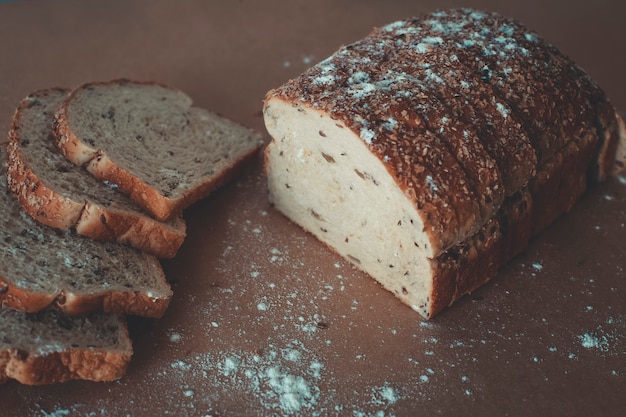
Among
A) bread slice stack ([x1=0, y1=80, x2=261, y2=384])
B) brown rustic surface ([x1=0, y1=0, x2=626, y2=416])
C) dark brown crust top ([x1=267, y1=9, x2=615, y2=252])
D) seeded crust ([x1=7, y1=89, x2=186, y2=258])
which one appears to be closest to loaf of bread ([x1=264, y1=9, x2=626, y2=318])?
dark brown crust top ([x1=267, y1=9, x2=615, y2=252])

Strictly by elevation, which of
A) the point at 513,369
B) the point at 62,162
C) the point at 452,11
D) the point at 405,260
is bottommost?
the point at 513,369

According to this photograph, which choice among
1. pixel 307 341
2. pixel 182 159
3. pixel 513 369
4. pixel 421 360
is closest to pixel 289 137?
pixel 182 159

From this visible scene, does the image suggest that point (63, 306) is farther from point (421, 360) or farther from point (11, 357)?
point (421, 360)

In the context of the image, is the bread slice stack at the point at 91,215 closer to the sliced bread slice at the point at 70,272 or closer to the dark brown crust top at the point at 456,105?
the sliced bread slice at the point at 70,272

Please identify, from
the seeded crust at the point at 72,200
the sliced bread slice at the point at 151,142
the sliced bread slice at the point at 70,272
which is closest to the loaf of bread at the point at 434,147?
the sliced bread slice at the point at 151,142

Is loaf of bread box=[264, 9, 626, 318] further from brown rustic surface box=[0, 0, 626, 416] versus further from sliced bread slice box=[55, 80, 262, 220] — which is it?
sliced bread slice box=[55, 80, 262, 220]

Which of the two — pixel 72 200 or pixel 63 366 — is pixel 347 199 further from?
pixel 63 366

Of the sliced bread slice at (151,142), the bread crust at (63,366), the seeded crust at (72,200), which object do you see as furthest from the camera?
the sliced bread slice at (151,142)
